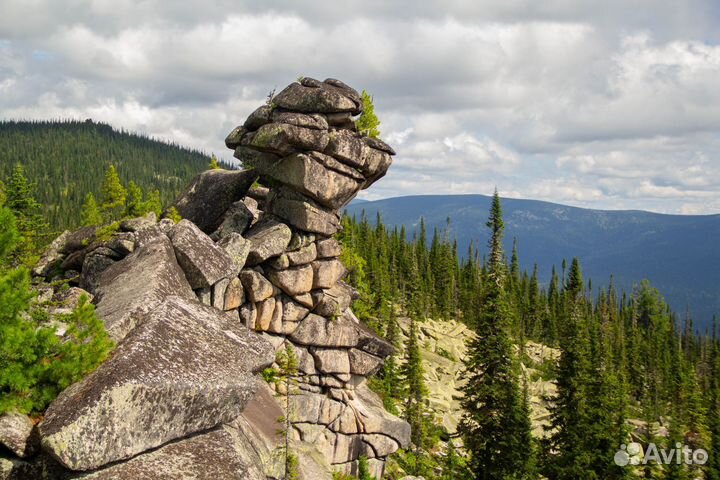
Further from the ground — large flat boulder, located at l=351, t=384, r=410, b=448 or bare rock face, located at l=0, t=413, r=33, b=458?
bare rock face, located at l=0, t=413, r=33, b=458

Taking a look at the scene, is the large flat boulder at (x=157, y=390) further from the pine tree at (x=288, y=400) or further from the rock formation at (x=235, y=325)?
the pine tree at (x=288, y=400)

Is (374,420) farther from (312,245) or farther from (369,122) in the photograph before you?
(369,122)

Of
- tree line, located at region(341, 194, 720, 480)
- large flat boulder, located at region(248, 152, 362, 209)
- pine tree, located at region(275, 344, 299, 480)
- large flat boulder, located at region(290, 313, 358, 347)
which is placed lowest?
tree line, located at region(341, 194, 720, 480)

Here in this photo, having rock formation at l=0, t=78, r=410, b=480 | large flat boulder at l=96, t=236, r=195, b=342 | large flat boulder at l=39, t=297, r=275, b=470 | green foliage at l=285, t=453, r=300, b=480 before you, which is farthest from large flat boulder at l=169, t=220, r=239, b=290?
green foliage at l=285, t=453, r=300, b=480

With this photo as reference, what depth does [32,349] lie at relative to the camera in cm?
1398

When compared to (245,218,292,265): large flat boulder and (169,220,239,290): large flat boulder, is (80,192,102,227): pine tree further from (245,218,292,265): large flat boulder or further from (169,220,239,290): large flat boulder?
(169,220,239,290): large flat boulder

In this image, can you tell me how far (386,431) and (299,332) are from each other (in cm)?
1041

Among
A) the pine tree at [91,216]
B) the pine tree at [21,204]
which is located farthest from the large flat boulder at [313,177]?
the pine tree at [91,216]

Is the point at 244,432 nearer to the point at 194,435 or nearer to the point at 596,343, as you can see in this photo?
the point at 194,435

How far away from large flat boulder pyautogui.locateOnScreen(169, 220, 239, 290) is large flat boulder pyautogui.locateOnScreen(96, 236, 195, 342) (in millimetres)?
577

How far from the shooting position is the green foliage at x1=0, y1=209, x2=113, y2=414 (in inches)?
533

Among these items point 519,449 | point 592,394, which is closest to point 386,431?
point 519,449

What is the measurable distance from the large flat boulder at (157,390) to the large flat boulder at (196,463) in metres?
0.31

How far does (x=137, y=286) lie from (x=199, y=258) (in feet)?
14.1
